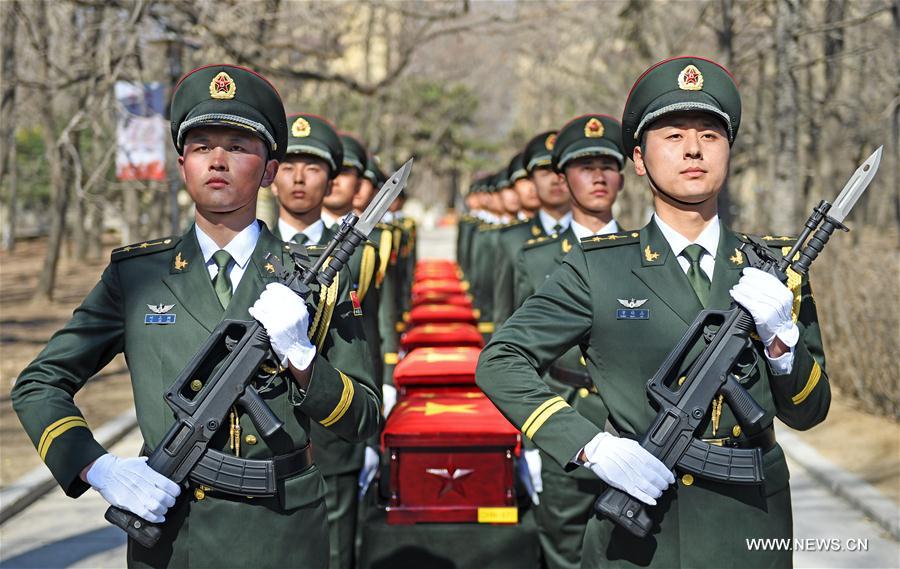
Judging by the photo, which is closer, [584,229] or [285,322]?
[285,322]

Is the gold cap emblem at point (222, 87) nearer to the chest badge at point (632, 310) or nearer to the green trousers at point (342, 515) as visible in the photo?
the chest badge at point (632, 310)

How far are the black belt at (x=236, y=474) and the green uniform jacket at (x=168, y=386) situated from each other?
0.07m

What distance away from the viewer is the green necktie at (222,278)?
3.14 meters

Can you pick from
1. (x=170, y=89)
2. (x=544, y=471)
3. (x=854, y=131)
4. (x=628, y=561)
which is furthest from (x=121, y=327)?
(x=854, y=131)

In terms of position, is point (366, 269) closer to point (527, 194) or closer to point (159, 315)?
point (159, 315)

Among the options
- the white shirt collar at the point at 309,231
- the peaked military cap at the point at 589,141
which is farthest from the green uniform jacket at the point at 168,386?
the peaked military cap at the point at 589,141

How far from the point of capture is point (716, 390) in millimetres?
2881

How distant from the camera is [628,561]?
3.05 meters

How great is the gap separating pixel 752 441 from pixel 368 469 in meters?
3.04

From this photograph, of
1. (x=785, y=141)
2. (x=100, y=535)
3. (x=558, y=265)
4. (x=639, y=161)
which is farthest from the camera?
(x=785, y=141)

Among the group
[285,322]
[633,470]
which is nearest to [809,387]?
[633,470]

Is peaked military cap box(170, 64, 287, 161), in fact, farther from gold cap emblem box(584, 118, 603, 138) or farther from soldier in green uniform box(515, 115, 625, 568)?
gold cap emblem box(584, 118, 603, 138)

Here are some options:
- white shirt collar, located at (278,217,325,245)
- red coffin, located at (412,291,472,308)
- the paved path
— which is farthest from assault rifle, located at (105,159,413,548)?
red coffin, located at (412,291,472,308)

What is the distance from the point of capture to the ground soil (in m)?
8.27
